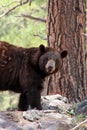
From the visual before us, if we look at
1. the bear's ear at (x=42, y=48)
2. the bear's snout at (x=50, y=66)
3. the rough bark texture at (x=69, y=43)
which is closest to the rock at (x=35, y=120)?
the bear's snout at (x=50, y=66)

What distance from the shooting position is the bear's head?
26.0 ft

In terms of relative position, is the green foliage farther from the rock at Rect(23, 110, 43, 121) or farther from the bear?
the rock at Rect(23, 110, 43, 121)

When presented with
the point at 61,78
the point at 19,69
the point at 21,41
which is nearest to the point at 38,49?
the point at 19,69

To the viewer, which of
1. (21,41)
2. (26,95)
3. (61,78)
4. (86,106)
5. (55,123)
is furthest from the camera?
(21,41)

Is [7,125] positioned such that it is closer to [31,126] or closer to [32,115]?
[31,126]

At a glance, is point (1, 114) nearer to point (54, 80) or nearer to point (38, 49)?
point (38, 49)

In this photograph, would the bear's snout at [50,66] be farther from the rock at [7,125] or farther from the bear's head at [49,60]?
the rock at [7,125]

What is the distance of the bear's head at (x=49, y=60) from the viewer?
7.93 m

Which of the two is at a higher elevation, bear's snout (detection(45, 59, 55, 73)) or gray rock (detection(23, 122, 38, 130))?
bear's snout (detection(45, 59, 55, 73))

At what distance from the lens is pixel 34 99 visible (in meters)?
7.66

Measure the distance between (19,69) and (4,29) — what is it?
30.7ft

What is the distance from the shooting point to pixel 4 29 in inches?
672

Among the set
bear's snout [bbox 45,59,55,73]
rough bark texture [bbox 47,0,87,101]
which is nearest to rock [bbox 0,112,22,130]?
bear's snout [bbox 45,59,55,73]

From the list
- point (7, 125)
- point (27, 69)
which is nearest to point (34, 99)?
point (27, 69)
